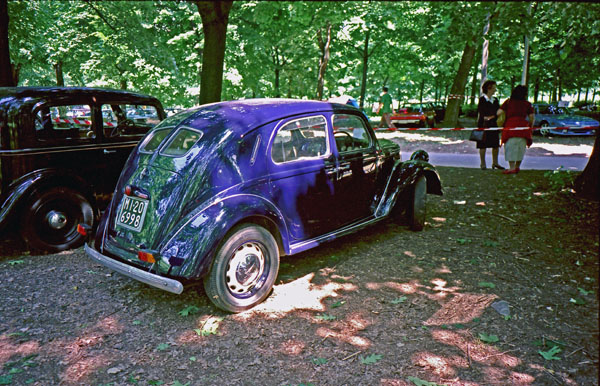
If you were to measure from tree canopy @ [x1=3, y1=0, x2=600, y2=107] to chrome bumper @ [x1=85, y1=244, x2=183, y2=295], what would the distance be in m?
4.20

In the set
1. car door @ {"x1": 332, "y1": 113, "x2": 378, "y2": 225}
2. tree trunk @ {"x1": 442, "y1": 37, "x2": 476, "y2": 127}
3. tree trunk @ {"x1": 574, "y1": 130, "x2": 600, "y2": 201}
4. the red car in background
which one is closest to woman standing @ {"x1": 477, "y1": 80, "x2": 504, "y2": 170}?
tree trunk @ {"x1": 574, "y1": 130, "x2": 600, "y2": 201}

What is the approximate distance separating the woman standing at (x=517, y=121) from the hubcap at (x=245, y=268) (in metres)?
6.95

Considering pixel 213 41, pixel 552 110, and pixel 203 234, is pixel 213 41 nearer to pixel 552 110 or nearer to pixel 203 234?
pixel 203 234

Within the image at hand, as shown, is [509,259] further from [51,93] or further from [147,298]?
[51,93]

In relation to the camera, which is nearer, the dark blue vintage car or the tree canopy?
the dark blue vintage car

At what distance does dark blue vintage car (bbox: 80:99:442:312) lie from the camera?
12.4ft

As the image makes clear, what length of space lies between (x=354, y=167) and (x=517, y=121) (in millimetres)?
5401

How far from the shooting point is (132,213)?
13.5 feet

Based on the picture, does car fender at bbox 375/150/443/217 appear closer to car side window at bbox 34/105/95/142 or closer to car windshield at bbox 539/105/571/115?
car side window at bbox 34/105/95/142

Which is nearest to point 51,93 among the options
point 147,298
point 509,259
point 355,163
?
point 147,298

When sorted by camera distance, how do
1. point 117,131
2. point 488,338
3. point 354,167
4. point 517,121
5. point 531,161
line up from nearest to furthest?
point 488,338, point 354,167, point 117,131, point 517,121, point 531,161

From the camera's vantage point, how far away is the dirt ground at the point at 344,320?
10.4 feet

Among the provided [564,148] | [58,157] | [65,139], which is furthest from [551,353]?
[564,148]

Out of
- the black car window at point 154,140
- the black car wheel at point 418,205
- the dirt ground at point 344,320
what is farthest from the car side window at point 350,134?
the black car window at point 154,140
